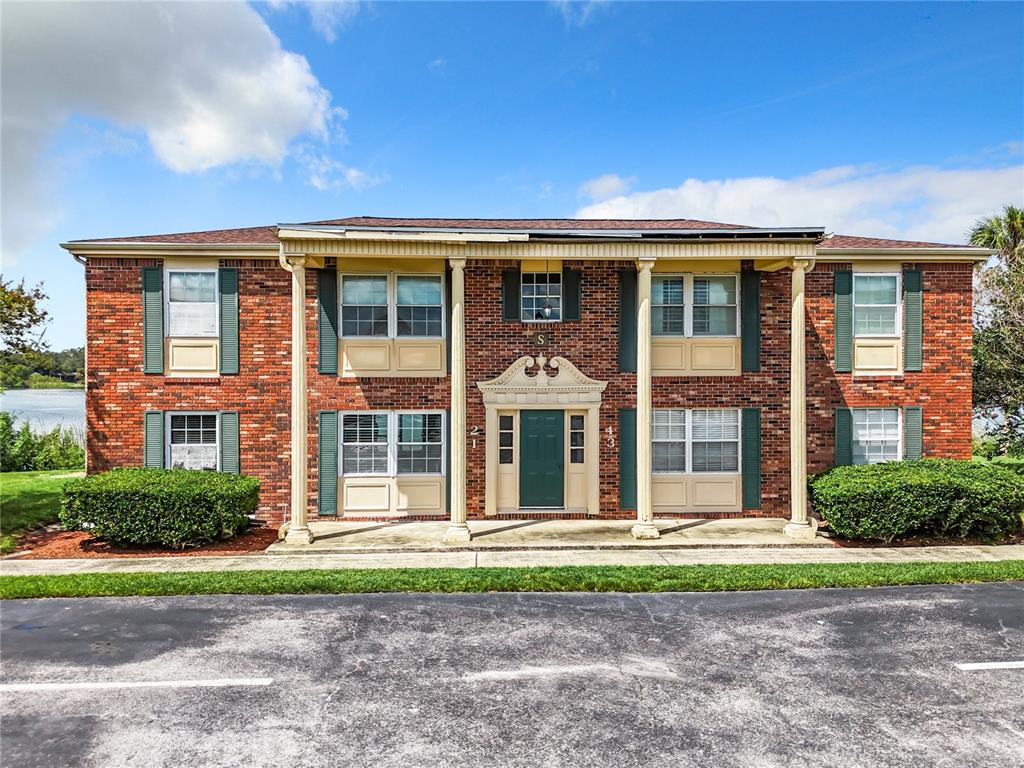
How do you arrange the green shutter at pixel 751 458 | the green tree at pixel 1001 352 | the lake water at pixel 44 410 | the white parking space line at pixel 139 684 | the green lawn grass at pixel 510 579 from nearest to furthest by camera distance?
the white parking space line at pixel 139 684
the green lawn grass at pixel 510 579
the green shutter at pixel 751 458
the green tree at pixel 1001 352
the lake water at pixel 44 410

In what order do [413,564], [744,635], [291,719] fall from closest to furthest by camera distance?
[291,719] < [744,635] < [413,564]

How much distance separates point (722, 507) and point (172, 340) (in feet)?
39.2

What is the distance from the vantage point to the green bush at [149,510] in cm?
1020

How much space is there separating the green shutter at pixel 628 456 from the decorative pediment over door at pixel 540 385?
0.76 meters

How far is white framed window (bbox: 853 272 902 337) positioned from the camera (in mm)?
12805

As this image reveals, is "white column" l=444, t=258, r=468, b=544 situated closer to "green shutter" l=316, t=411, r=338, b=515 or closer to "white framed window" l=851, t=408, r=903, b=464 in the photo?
"green shutter" l=316, t=411, r=338, b=515

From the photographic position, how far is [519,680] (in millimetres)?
5820

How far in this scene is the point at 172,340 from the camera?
12.3 meters

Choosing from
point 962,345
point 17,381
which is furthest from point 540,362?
point 17,381

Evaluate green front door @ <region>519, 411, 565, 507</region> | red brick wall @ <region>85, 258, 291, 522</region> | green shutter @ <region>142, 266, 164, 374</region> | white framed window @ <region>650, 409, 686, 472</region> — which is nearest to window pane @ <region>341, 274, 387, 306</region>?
red brick wall @ <region>85, 258, 291, 522</region>

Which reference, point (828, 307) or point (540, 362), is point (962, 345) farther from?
point (540, 362)

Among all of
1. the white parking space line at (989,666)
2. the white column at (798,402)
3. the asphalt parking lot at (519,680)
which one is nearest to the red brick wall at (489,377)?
the white column at (798,402)

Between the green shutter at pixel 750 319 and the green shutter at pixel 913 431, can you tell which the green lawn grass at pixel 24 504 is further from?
the green shutter at pixel 913 431

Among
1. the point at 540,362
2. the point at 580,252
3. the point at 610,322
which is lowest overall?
the point at 540,362
